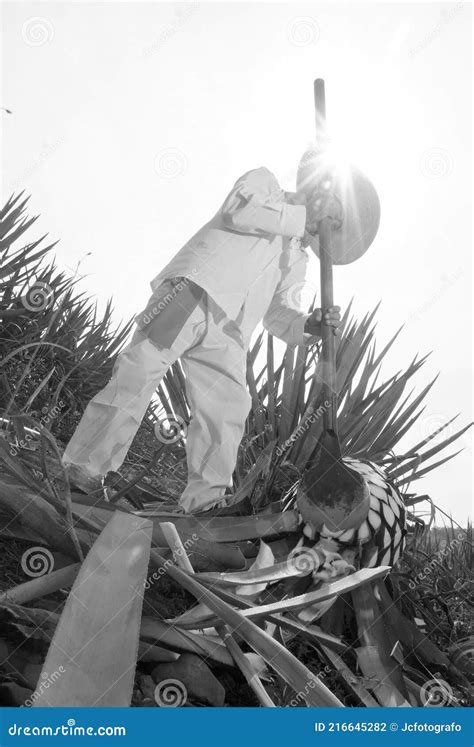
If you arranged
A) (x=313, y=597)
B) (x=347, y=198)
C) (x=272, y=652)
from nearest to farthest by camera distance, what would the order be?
(x=272, y=652) < (x=313, y=597) < (x=347, y=198)

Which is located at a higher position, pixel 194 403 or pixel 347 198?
pixel 347 198

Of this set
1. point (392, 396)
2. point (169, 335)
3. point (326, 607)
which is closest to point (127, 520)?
point (326, 607)

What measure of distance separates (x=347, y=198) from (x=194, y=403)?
734 millimetres

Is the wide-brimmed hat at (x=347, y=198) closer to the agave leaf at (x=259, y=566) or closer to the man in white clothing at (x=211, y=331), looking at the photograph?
the man in white clothing at (x=211, y=331)

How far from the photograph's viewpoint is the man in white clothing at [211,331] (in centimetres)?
196

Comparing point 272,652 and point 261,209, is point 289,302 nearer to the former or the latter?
point 261,209

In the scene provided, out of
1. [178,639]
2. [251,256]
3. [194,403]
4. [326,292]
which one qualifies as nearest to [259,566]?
[178,639]

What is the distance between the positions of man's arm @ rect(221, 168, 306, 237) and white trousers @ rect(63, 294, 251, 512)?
0.83 feet

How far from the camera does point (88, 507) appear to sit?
4.42 ft

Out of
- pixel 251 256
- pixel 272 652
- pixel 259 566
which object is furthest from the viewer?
pixel 251 256

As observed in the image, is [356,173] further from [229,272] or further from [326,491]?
[326,491]

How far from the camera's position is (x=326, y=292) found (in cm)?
181

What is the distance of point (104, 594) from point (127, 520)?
0.56 feet

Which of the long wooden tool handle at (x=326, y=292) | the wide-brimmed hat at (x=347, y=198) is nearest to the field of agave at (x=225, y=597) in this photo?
the long wooden tool handle at (x=326, y=292)
